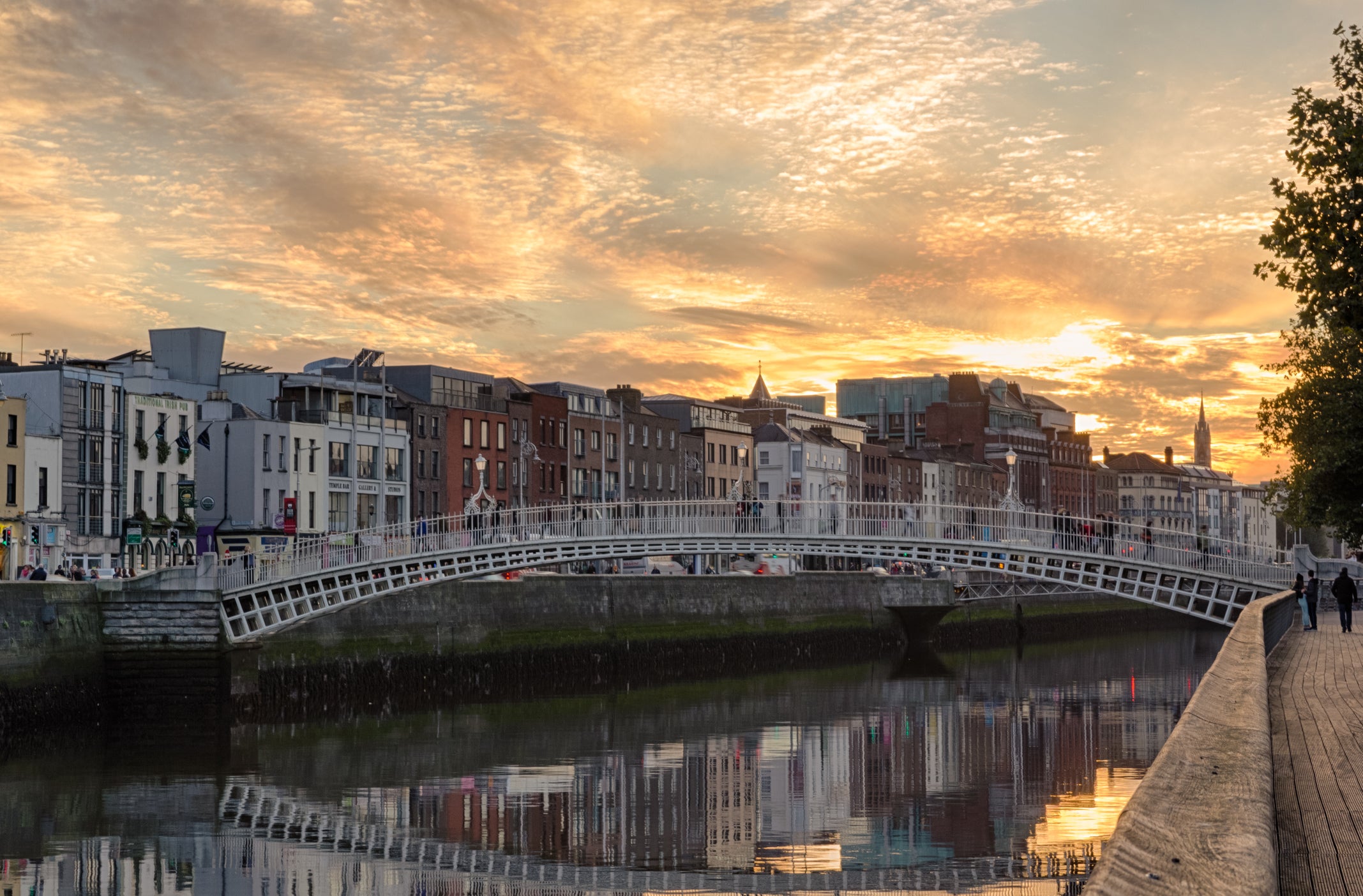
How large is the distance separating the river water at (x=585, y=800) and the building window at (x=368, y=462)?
86.2 ft

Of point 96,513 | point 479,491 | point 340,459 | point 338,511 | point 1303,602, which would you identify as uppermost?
point 340,459

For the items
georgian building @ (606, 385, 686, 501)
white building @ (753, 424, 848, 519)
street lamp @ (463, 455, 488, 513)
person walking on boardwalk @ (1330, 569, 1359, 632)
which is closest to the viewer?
person walking on boardwalk @ (1330, 569, 1359, 632)

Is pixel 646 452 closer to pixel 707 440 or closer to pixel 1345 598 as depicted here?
pixel 707 440

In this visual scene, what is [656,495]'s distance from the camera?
9269 centimetres

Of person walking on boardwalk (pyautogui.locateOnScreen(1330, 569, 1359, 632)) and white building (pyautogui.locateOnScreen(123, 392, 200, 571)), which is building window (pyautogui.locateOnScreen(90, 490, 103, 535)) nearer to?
white building (pyautogui.locateOnScreen(123, 392, 200, 571))

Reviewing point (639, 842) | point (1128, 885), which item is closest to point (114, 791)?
point (639, 842)

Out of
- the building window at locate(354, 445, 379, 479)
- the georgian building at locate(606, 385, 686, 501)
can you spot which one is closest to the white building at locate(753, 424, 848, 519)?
the georgian building at locate(606, 385, 686, 501)

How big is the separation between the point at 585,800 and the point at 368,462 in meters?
43.5

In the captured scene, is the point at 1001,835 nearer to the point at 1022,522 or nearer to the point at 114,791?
the point at 114,791

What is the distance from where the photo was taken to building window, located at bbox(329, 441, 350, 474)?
67.4 m

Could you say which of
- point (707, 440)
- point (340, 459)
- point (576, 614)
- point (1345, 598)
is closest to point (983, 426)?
point (707, 440)

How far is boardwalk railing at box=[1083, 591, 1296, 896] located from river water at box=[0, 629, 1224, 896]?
45.1 ft

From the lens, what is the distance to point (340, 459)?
68.0 meters

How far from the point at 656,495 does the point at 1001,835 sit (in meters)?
68.7
